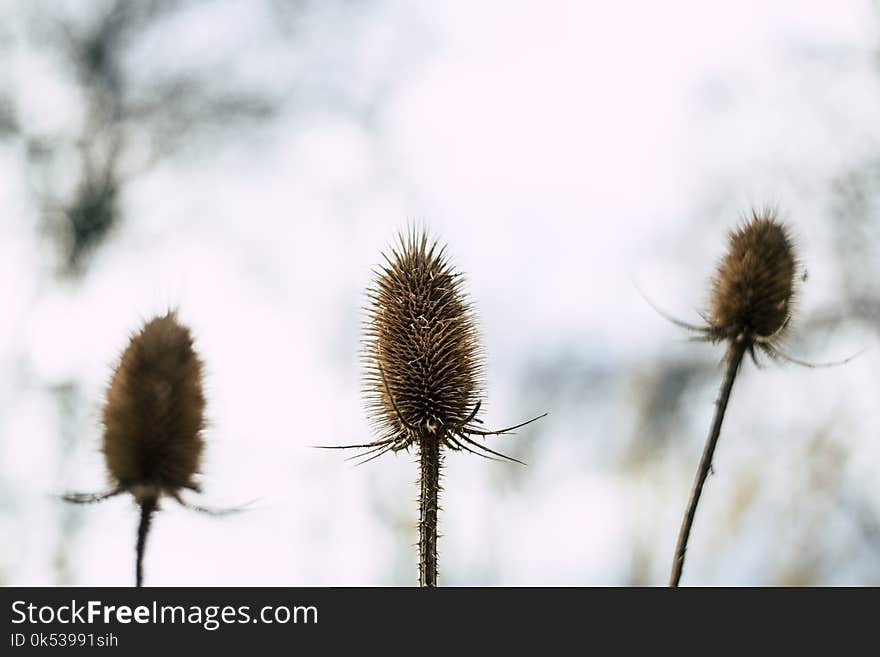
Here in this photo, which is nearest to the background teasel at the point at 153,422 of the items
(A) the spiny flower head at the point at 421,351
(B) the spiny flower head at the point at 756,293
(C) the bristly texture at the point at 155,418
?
(C) the bristly texture at the point at 155,418

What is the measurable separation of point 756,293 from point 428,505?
144cm

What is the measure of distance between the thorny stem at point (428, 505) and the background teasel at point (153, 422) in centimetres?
91

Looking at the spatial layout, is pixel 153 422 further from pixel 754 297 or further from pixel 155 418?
pixel 754 297

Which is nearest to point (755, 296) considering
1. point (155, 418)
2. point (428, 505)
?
point (428, 505)

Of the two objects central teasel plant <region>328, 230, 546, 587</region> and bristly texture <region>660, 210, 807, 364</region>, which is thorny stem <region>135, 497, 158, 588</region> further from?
bristly texture <region>660, 210, 807, 364</region>

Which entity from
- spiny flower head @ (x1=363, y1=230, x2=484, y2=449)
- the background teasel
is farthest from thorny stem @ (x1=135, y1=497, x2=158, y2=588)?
spiny flower head @ (x1=363, y1=230, x2=484, y2=449)

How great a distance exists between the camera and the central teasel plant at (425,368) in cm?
338

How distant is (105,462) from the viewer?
2592 mm
